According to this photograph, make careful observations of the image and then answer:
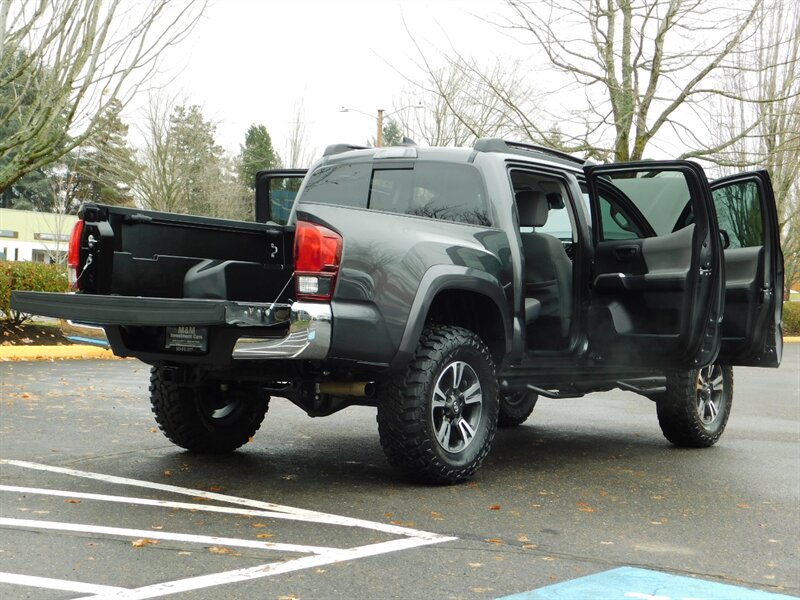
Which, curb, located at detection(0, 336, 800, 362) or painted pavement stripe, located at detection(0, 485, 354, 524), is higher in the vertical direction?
painted pavement stripe, located at detection(0, 485, 354, 524)

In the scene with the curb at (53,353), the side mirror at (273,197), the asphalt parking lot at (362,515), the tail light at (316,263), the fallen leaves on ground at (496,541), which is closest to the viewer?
the asphalt parking lot at (362,515)

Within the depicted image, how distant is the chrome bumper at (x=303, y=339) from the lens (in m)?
5.73

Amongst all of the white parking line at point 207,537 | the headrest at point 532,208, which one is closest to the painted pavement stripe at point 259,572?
the white parking line at point 207,537

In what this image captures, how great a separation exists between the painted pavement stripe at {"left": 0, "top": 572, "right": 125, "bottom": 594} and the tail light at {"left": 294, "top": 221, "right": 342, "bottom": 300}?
214 centimetres

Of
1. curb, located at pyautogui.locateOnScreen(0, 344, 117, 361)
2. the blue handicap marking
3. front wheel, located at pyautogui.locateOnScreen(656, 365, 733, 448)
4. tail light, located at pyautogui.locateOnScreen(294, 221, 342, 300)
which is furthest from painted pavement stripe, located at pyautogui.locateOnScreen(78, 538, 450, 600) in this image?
curb, located at pyautogui.locateOnScreen(0, 344, 117, 361)

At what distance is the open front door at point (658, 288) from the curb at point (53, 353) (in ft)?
30.1

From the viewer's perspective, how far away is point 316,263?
5.85 meters

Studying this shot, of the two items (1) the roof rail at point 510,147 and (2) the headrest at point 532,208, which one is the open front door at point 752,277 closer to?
(1) the roof rail at point 510,147

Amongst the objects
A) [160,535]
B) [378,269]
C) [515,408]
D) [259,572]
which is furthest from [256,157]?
[259,572]

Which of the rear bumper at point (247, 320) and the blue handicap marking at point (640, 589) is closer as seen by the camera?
the blue handicap marking at point (640, 589)

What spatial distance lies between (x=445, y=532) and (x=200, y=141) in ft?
123

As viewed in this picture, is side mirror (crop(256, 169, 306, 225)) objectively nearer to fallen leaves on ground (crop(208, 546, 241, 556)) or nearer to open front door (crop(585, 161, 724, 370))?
open front door (crop(585, 161, 724, 370))

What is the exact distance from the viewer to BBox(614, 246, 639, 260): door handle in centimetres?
754

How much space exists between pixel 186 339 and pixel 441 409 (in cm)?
160
